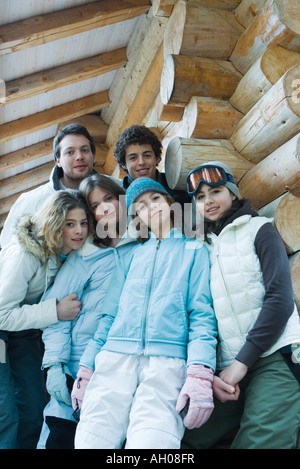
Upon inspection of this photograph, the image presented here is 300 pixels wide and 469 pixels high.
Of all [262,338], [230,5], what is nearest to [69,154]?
[230,5]

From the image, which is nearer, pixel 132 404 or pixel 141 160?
pixel 132 404

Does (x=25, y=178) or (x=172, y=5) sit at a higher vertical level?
(x=172, y=5)

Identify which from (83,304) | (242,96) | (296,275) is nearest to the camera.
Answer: (296,275)

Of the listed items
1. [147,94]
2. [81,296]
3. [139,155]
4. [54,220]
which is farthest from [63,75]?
[81,296]

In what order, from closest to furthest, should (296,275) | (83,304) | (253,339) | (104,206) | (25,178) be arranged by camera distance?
(253,339) < (296,275) < (83,304) < (104,206) < (25,178)

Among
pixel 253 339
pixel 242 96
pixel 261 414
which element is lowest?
pixel 261 414

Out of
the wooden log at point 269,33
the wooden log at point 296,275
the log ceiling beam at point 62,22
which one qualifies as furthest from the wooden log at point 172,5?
the wooden log at point 296,275

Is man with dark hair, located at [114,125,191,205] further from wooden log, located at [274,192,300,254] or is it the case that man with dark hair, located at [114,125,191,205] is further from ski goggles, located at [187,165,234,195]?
wooden log, located at [274,192,300,254]

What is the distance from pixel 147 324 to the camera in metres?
2.23

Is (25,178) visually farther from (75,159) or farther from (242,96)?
(242,96)

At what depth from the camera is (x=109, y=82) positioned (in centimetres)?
584

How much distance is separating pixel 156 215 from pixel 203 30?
1.72 m

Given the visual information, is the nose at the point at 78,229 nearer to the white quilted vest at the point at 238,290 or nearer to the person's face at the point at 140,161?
the person's face at the point at 140,161

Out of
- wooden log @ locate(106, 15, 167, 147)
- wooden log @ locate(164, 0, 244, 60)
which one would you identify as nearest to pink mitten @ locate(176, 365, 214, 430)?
wooden log @ locate(164, 0, 244, 60)
